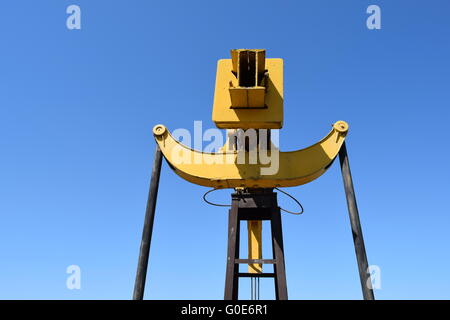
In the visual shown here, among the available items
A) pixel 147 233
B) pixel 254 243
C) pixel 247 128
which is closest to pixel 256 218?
pixel 247 128

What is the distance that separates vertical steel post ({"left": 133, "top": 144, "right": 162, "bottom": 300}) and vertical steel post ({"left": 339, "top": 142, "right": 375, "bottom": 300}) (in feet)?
9.37

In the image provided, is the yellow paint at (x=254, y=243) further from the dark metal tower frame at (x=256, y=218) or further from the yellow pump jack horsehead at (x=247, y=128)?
the yellow pump jack horsehead at (x=247, y=128)

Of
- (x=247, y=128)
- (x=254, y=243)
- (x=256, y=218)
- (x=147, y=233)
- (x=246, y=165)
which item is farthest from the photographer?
(x=254, y=243)

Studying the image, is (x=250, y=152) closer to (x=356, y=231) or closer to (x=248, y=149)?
(x=248, y=149)

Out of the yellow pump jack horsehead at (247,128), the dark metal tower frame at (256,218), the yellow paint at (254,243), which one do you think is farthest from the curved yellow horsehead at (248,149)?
the yellow paint at (254,243)

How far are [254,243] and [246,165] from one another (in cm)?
524

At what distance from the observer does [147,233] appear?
6297 mm

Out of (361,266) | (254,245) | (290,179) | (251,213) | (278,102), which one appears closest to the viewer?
(361,266)

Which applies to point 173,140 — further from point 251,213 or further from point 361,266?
point 361,266

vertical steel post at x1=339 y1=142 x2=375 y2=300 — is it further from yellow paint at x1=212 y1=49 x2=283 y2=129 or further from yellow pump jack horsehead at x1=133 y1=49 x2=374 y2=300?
yellow paint at x1=212 y1=49 x2=283 y2=129

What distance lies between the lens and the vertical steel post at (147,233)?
19.7ft
